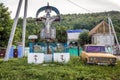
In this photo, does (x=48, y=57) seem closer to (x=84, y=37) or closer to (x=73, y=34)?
(x=84, y=37)

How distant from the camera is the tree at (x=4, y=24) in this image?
3697cm

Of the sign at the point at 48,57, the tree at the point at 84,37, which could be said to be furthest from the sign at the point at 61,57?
the tree at the point at 84,37

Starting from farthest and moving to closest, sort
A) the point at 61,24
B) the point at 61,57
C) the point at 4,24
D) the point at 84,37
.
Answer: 1. the point at 61,24
2. the point at 84,37
3. the point at 4,24
4. the point at 61,57

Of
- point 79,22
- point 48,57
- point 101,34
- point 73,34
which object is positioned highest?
point 79,22

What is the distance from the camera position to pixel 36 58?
739 inches

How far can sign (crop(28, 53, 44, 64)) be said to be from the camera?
1870 cm

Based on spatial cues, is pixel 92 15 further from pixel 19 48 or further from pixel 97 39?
pixel 19 48

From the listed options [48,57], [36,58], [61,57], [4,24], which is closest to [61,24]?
[4,24]

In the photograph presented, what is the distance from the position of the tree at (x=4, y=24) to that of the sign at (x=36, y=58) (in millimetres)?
18679

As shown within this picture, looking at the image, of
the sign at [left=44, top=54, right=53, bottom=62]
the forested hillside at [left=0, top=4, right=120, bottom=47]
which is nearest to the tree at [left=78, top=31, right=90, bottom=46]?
the forested hillside at [left=0, top=4, right=120, bottom=47]

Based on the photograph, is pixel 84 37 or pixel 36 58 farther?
pixel 84 37

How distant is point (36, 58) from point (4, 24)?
63.3 ft

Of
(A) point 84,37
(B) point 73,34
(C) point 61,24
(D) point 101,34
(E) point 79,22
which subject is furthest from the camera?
(E) point 79,22

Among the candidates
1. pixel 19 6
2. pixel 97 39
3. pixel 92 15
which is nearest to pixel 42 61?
pixel 19 6
